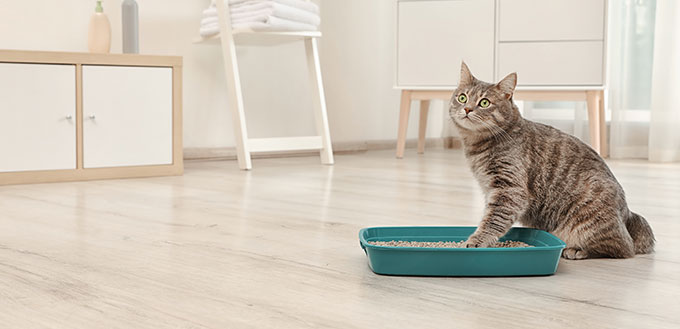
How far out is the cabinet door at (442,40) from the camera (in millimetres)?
3123

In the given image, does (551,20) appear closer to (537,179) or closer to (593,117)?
(593,117)

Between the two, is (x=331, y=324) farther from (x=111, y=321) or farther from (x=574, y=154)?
(x=574, y=154)

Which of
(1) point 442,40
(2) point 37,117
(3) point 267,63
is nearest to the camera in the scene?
(2) point 37,117

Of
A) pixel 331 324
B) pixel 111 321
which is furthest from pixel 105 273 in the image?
pixel 331 324

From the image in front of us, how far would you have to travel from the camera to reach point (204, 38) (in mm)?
2889

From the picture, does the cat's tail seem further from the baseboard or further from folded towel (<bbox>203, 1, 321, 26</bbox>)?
the baseboard

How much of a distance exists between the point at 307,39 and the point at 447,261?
6.62ft

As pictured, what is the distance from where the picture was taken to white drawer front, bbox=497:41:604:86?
2.96 metres

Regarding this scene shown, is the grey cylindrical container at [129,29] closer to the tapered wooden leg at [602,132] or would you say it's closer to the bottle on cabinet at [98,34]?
the bottle on cabinet at [98,34]

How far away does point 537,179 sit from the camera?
1.25 m

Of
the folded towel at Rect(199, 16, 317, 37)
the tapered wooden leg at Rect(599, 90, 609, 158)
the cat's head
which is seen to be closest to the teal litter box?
the cat's head

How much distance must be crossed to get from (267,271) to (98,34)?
160 cm

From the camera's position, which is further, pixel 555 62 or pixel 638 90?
pixel 638 90

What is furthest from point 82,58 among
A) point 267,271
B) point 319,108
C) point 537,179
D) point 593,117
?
point 593,117
